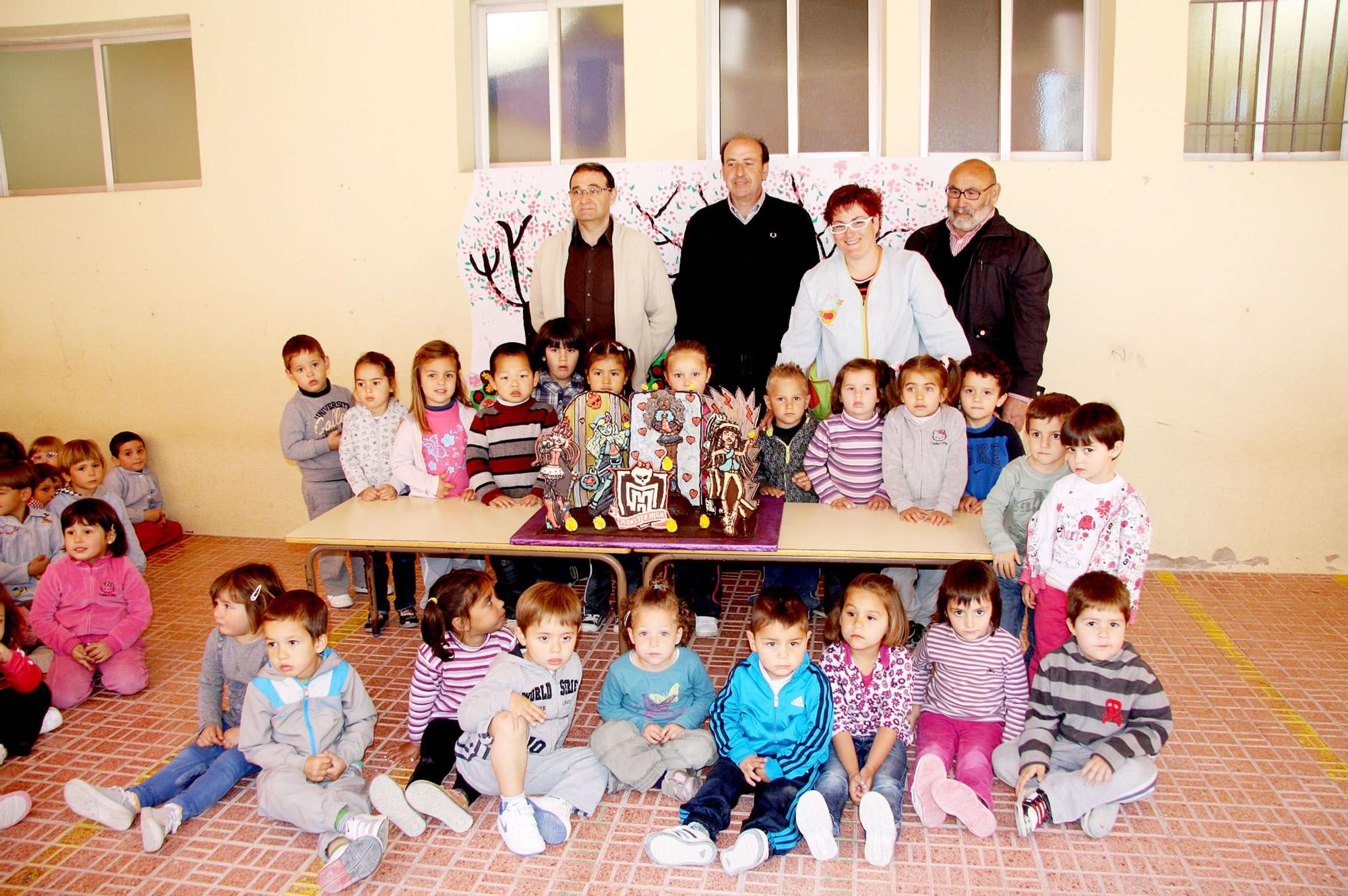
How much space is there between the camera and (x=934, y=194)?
17.5 ft

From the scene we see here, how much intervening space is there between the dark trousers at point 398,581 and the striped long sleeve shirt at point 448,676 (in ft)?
4.71

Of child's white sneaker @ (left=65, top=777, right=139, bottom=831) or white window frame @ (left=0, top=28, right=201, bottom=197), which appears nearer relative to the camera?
child's white sneaker @ (left=65, top=777, right=139, bottom=831)

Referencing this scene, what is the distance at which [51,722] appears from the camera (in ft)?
12.5

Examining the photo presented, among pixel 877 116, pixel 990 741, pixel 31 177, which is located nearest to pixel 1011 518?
pixel 990 741

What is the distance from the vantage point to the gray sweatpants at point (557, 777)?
3.14m

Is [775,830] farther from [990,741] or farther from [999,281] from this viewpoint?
[999,281]

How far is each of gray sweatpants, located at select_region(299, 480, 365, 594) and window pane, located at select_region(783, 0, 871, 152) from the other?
10.9 feet

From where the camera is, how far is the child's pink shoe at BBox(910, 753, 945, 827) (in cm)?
307

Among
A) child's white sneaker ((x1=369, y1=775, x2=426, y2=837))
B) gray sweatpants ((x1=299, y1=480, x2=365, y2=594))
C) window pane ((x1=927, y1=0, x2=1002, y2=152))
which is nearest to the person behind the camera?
child's white sneaker ((x1=369, y1=775, x2=426, y2=837))

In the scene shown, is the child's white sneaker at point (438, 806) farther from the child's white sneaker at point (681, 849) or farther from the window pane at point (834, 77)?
the window pane at point (834, 77)

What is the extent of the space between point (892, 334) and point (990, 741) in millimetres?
1988

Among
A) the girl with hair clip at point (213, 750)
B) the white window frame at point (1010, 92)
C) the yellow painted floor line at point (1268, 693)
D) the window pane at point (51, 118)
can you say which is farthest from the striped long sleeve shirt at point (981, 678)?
the window pane at point (51, 118)

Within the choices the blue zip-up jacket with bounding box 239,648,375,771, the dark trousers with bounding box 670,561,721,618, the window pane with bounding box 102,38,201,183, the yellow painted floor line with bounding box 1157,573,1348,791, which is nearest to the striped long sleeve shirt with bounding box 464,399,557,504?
the dark trousers with bounding box 670,561,721,618

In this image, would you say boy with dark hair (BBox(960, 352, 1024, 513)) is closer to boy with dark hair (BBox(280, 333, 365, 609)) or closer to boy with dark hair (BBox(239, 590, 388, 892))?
boy with dark hair (BBox(239, 590, 388, 892))
